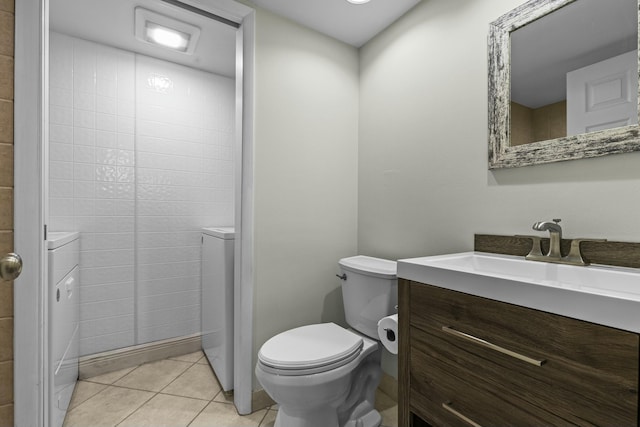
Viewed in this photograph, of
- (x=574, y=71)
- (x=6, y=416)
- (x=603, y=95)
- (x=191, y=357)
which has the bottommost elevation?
(x=191, y=357)

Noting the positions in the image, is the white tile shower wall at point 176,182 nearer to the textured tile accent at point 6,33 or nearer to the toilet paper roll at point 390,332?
the textured tile accent at point 6,33

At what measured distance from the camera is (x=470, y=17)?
1423mm

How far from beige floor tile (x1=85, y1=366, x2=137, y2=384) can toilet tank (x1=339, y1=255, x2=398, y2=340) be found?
1599mm

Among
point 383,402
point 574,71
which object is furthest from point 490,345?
point 383,402

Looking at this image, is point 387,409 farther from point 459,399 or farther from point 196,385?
point 196,385

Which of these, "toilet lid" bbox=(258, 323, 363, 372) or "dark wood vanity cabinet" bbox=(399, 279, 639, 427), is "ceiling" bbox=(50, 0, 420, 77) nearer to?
"dark wood vanity cabinet" bbox=(399, 279, 639, 427)

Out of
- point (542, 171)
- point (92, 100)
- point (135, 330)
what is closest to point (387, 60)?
point (542, 171)

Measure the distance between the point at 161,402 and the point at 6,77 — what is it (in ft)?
5.59

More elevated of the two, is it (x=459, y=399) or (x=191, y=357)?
(x=459, y=399)

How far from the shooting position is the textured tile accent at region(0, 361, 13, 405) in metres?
0.96

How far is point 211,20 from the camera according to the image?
5.84 ft

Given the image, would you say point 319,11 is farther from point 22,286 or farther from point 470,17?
point 22,286

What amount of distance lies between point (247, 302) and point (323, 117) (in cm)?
121

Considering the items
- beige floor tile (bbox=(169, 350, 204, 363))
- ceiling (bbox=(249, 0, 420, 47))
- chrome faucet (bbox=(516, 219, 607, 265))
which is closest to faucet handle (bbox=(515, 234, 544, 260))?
chrome faucet (bbox=(516, 219, 607, 265))
